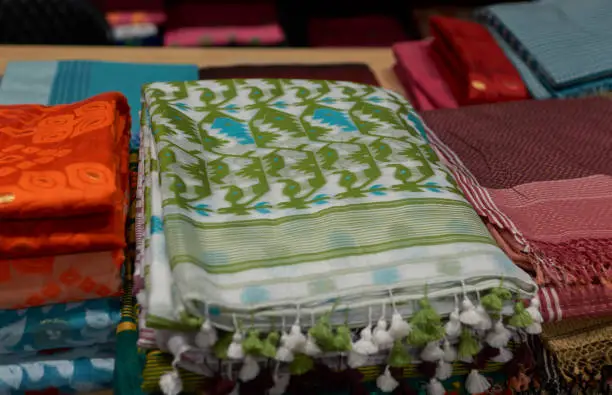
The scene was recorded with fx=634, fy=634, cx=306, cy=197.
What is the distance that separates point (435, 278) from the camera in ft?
2.14

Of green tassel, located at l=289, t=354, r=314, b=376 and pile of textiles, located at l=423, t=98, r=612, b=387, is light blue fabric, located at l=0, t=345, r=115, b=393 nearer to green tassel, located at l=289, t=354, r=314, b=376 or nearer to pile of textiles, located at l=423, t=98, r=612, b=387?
green tassel, located at l=289, t=354, r=314, b=376

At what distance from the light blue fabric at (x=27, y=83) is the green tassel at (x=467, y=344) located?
0.84m

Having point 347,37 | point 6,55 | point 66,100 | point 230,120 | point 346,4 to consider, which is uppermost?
point 346,4

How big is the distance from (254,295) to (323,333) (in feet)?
0.25

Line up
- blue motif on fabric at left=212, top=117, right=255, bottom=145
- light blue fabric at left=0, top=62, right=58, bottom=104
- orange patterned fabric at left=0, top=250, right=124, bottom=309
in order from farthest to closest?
1. light blue fabric at left=0, top=62, right=58, bottom=104
2. blue motif on fabric at left=212, top=117, right=255, bottom=145
3. orange patterned fabric at left=0, top=250, right=124, bottom=309

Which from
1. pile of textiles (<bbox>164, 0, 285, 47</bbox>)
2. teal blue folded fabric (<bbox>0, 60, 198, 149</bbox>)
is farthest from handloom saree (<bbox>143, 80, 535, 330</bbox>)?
pile of textiles (<bbox>164, 0, 285, 47</bbox>)

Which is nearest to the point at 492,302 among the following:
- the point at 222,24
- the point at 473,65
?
the point at 473,65

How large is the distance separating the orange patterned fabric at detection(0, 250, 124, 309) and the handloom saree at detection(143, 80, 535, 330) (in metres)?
0.08

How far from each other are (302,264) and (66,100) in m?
0.70

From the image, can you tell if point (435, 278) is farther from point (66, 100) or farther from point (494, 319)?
point (66, 100)

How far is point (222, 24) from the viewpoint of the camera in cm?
192

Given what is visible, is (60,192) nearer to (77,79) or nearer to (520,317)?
(520,317)

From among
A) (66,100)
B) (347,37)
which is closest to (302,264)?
(66,100)

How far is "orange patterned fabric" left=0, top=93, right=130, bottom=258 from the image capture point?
0.65 meters
